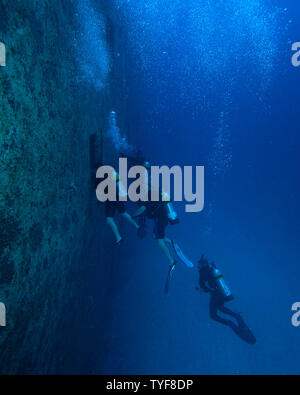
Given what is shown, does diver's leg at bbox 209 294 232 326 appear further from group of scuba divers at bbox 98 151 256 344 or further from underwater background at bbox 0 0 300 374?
underwater background at bbox 0 0 300 374

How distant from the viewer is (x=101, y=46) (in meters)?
4.74

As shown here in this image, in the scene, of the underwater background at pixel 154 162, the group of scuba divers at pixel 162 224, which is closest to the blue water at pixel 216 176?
the underwater background at pixel 154 162

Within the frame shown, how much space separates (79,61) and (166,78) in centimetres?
1961

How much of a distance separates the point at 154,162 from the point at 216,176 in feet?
38.7

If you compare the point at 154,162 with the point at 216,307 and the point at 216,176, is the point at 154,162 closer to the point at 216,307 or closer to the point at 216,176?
the point at 216,176

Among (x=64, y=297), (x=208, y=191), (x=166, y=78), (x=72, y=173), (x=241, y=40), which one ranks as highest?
(x=241, y=40)

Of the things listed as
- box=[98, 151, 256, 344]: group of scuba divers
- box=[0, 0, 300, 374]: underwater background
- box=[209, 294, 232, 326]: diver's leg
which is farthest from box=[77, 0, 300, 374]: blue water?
box=[209, 294, 232, 326]: diver's leg

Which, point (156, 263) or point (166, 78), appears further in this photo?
point (166, 78)

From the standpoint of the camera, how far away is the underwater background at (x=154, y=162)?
82.5 inches

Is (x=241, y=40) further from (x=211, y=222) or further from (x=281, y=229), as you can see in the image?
(x=281, y=229)

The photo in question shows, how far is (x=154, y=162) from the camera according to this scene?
22.4 meters

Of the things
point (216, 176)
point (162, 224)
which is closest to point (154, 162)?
point (216, 176)
